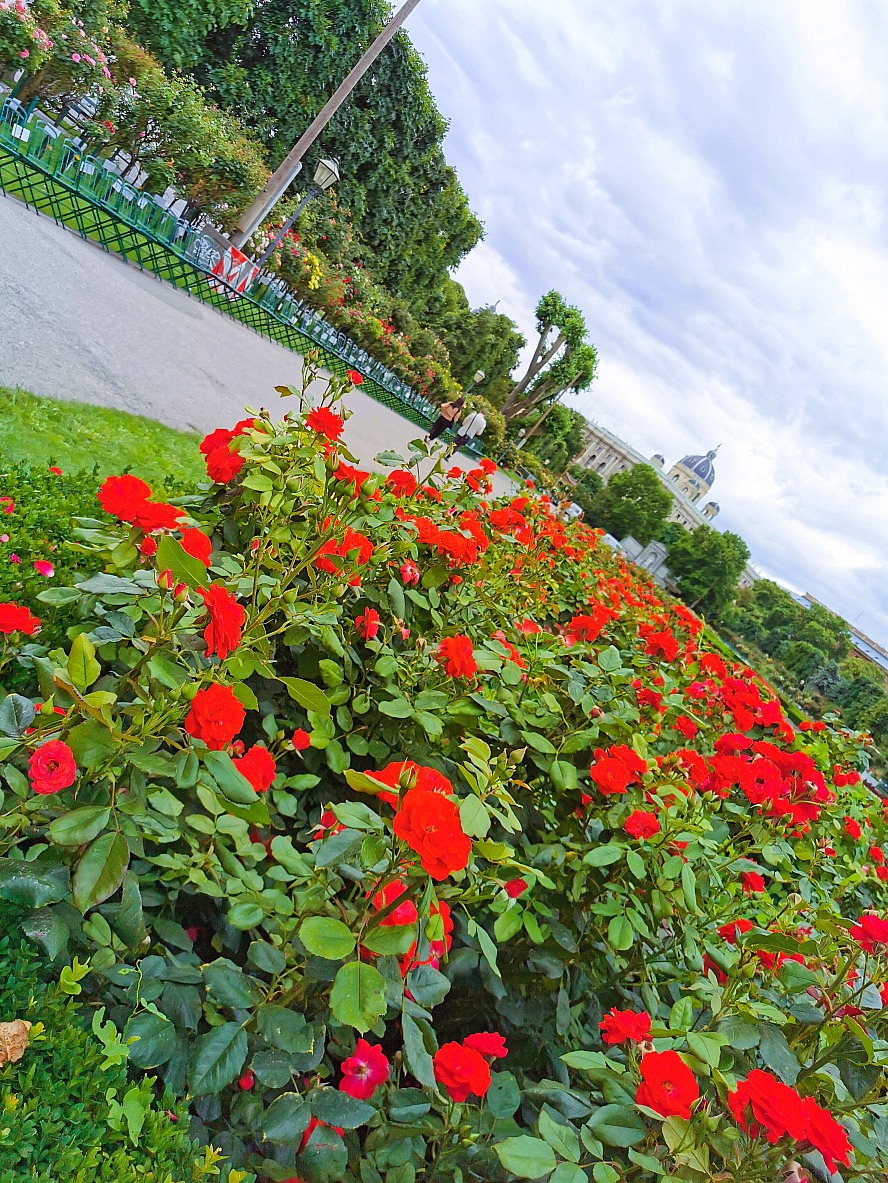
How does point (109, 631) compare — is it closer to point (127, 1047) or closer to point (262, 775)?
point (262, 775)

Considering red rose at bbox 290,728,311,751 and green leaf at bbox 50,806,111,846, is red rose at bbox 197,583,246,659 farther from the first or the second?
red rose at bbox 290,728,311,751

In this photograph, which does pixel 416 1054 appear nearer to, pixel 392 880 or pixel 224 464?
pixel 392 880

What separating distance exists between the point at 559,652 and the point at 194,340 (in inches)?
253

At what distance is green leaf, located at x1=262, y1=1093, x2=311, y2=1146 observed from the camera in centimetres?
97

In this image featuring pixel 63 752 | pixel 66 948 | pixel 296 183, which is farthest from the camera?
pixel 296 183

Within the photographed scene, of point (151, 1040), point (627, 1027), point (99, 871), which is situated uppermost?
point (627, 1027)

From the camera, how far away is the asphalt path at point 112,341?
3984 mm

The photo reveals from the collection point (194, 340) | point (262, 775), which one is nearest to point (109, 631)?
point (262, 775)

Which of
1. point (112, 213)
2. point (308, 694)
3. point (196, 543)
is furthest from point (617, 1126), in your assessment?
point (112, 213)

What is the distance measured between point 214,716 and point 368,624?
0.86 meters

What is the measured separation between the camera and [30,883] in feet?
3.12

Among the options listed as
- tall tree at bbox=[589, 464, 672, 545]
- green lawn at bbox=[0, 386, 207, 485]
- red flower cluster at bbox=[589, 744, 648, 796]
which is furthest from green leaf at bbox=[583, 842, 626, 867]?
tall tree at bbox=[589, 464, 672, 545]

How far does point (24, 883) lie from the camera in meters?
0.95

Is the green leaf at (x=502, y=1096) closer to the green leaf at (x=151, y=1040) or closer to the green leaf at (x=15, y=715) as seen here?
the green leaf at (x=151, y=1040)
